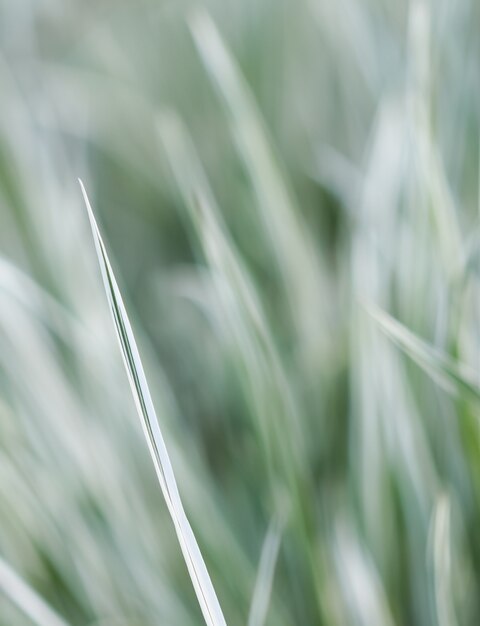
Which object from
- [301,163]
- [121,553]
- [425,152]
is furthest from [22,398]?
[301,163]

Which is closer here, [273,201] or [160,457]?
[160,457]

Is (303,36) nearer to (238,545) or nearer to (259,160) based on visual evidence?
(259,160)

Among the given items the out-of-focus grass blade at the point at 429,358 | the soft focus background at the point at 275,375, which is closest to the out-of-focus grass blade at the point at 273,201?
the soft focus background at the point at 275,375

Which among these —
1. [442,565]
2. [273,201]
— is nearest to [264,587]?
[442,565]

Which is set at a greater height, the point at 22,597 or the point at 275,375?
the point at 275,375

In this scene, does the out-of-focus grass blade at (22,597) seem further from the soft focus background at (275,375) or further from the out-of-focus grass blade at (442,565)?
the out-of-focus grass blade at (442,565)

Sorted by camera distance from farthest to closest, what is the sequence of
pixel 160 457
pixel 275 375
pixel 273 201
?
pixel 273 201, pixel 275 375, pixel 160 457

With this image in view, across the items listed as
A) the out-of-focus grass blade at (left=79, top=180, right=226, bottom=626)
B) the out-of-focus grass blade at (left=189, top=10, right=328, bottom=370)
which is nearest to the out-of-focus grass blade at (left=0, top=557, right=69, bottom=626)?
the out-of-focus grass blade at (left=79, top=180, right=226, bottom=626)

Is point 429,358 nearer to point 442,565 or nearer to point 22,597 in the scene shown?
point 442,565

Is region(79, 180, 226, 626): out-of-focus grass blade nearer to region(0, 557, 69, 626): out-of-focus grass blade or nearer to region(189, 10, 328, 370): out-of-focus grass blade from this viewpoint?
region(0, 557, 69, 626): out-of-focus grass blade
